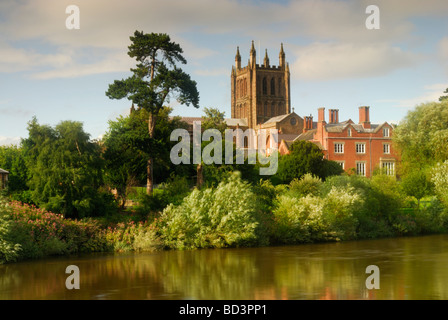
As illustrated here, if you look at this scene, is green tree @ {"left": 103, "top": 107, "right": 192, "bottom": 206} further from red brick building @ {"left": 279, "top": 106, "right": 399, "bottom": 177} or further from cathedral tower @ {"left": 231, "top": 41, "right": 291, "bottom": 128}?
cathedral tower @ {"left": 231, "top": 41, "right": 291, "bottom": 128}

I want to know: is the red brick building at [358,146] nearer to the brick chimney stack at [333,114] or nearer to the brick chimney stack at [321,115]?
the brick chimney stack at [321,115]

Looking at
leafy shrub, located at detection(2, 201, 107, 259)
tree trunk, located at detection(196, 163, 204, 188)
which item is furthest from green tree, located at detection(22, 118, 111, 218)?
tree trunk, located at detection(196, 163, 204, 188)

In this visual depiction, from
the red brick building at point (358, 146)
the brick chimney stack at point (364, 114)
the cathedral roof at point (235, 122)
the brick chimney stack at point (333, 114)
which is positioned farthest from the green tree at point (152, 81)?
the cathedral roof at point (235, 122)

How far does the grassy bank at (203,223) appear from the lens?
1115 inches

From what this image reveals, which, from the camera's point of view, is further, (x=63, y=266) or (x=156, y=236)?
(x=156, y=236)

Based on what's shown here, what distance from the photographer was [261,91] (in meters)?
144

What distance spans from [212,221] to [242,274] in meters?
8.41

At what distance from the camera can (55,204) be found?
3095 cm

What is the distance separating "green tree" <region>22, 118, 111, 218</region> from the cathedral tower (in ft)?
353

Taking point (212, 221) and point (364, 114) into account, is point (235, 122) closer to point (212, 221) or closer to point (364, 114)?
point (364, 114)

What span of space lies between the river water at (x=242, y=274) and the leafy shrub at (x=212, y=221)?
34.4 inches

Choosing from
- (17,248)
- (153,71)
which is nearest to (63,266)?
(17,248)

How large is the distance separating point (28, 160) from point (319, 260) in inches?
733

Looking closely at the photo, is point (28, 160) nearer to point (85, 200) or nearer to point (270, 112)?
point (85, 200)
